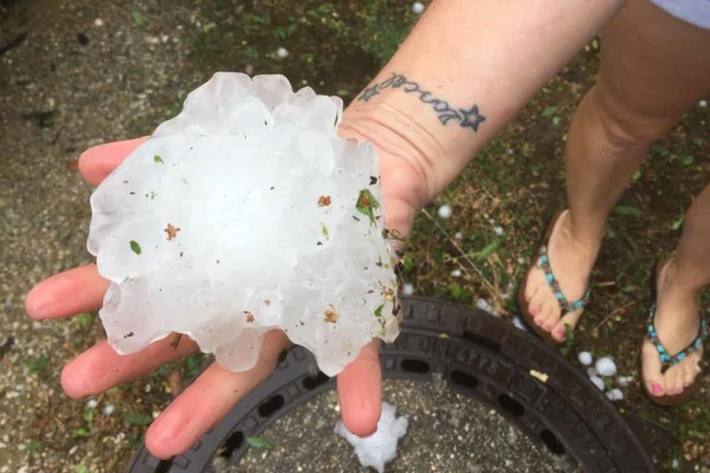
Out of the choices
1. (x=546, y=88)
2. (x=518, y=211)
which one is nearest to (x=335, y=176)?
(x=518, y=211)

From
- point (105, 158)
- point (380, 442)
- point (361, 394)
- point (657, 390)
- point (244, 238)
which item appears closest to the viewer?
point (244, 238)

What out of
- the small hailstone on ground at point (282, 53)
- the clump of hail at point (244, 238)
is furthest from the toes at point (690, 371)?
the small hailstone on ground at point (282, 53)

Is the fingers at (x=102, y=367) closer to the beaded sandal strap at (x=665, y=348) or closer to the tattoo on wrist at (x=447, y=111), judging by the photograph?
the tattoo on wrist at (x=447, y=111)

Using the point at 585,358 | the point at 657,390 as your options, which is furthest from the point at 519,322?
the point at 657,390

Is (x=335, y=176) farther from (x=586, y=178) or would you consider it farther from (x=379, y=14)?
(x=379, y=14)

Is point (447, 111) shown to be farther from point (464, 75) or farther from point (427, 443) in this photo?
point (427, 443)

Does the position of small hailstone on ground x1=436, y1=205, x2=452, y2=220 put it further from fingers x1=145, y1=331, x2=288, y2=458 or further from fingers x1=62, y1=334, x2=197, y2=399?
fingers x1=62, y1=334, x2=197, y2=399
